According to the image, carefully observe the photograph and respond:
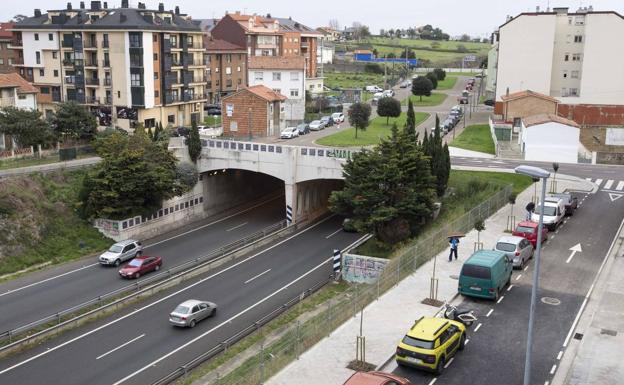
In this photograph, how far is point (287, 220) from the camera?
5859cm

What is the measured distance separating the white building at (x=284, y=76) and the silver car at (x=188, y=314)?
206 ft

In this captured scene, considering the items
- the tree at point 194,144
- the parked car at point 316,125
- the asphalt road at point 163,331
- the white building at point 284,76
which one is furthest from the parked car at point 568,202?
the white building at point 284,76

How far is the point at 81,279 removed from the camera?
141ft

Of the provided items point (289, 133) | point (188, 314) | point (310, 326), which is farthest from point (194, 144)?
point (310, 326)

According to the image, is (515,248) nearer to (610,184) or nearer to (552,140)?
(610,184)

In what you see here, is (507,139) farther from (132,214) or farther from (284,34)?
(284,34)

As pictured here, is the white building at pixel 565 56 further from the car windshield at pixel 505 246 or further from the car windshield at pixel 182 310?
the car windshield at pixel 182 310

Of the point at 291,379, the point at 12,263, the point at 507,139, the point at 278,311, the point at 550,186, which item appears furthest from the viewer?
the point at 507,139

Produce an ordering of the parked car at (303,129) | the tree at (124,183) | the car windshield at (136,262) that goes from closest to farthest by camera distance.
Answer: the car windshield at (136,262), the tree at (124,183), the parked car at (303,129)

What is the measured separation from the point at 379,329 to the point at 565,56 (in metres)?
74.9

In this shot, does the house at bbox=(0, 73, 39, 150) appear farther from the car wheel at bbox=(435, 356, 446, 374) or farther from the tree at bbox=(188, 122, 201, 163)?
the car wheel at bbox=(435, 356, 446, 374)

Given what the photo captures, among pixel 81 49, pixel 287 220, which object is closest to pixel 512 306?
pixel 287 220

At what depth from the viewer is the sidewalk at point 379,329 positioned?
73.6ft

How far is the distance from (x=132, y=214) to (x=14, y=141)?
1747 cm
